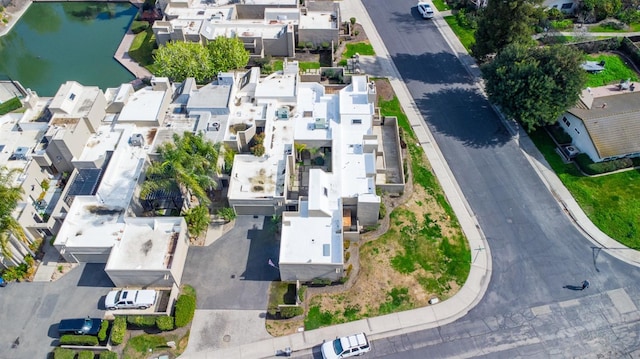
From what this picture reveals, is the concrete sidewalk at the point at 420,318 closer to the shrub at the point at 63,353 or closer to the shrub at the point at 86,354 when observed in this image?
the shrub at the point at 86,354

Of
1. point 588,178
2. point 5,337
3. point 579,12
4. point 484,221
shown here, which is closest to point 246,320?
point 5,337

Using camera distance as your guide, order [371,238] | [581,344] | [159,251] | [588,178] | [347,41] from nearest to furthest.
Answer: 1. [581,344]
2. [159,251]
3. [371,238]
4. [588,178]
5. [347,41]

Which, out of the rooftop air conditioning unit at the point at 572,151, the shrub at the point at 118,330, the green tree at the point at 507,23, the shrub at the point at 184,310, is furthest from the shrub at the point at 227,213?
the green tree at the point at 507,23

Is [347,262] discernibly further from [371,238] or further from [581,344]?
[581,344]

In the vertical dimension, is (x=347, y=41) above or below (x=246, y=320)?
above

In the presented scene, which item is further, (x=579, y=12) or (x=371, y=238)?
(x=579, y=12)

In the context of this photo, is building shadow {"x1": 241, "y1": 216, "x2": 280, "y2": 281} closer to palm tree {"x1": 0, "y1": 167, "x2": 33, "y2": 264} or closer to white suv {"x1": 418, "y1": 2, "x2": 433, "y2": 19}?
palm tree {"x1": 0, "y1": 167, "x2": 33, "y2": 264}

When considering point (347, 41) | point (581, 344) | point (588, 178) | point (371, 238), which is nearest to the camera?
point (581, 344)

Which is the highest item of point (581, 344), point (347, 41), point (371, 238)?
point (347, 41)
